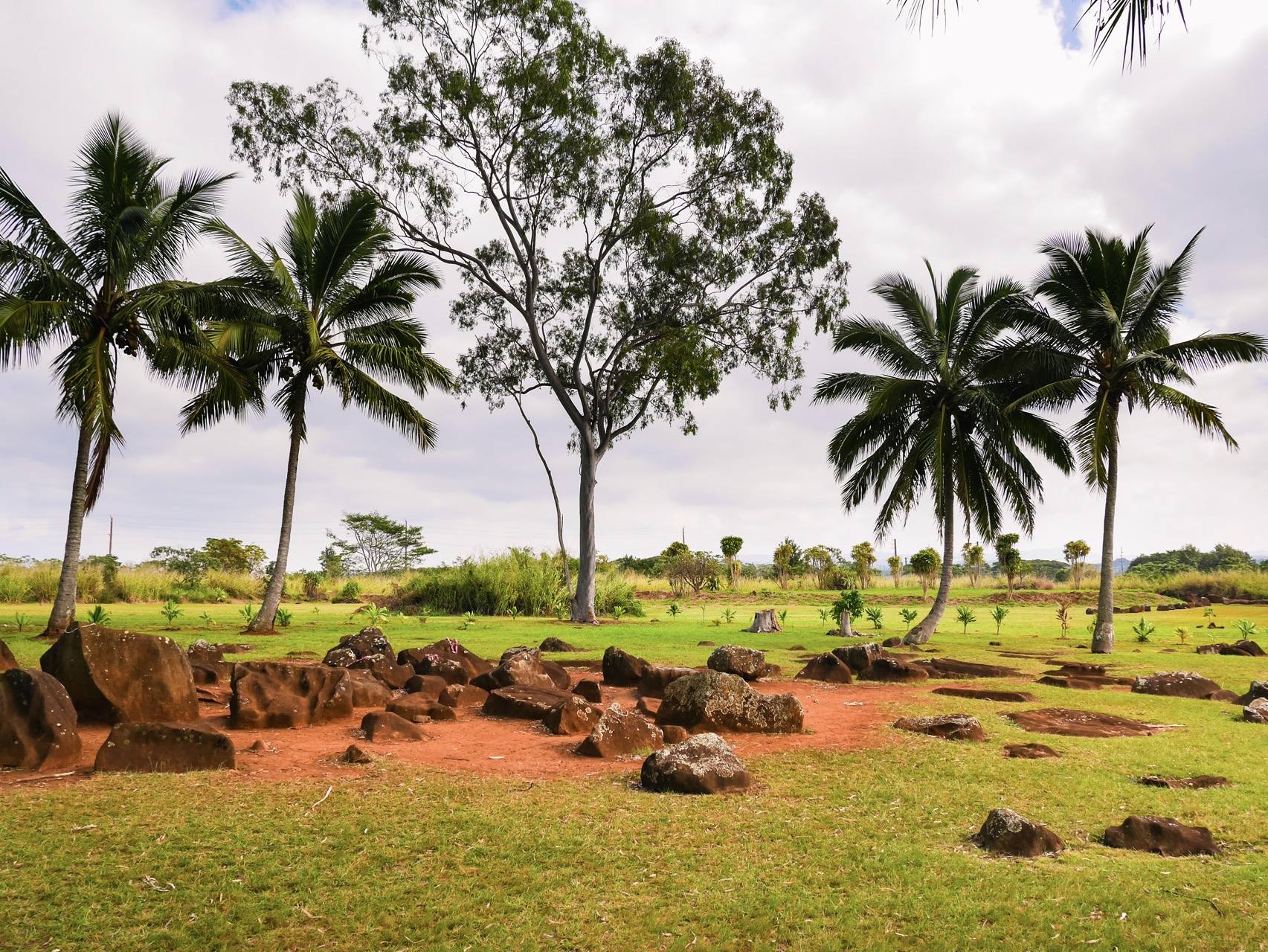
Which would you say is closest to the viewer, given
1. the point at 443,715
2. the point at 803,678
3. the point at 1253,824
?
the point at 1253,824

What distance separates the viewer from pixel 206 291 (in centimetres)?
1906

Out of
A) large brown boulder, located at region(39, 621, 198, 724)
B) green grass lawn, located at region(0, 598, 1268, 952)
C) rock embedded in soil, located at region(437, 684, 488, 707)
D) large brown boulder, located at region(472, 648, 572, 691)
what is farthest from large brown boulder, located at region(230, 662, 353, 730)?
green grass lawn, located at region(0, 598, 1268, 952)

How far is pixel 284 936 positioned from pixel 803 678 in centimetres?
974

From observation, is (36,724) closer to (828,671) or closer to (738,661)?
(738,661)

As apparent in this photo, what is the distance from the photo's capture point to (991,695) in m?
10.9

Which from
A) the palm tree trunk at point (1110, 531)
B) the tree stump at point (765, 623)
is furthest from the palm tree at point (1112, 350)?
the tree stump at point (765, 623)

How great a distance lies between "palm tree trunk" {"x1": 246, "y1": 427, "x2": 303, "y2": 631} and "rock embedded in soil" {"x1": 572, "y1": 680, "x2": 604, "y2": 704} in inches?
469

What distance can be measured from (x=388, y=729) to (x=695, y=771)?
301 cm

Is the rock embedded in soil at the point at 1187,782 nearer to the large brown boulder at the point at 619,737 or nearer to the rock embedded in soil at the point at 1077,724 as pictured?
the rock embedded in soil at the point at 1077,724

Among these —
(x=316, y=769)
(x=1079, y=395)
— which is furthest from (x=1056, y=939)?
(x=1079, y=395)

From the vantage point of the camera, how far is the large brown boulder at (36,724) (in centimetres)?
601

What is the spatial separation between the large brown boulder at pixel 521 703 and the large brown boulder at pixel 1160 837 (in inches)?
196

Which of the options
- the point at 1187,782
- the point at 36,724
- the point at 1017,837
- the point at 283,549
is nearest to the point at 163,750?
the point at 36,724

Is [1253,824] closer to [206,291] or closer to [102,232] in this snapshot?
[206,291]
